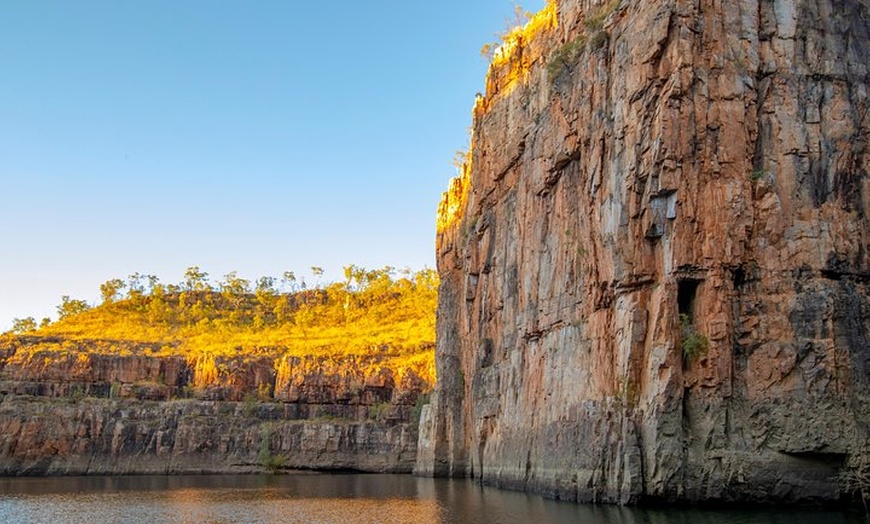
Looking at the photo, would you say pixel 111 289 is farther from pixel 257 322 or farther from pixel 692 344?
pixel 692 344

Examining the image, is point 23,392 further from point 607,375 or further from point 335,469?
point 607,375

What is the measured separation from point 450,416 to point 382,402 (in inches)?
1030

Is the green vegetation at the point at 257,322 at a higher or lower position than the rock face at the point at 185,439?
higher

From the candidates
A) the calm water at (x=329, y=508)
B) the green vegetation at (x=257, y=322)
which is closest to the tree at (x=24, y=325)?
the green vegetation at (x=257, y=322)

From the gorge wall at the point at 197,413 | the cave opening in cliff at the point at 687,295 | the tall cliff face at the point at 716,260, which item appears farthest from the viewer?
the gorge wall at the point at 197,413

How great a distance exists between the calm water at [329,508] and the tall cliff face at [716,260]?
2542 mm

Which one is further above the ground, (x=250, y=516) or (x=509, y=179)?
(x=509, y=179)

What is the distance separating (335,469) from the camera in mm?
96562

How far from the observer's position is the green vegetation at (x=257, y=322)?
11125cm

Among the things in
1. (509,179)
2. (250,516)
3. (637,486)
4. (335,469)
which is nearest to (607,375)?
(637,486)

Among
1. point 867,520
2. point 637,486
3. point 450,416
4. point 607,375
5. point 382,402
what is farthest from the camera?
point 382,402

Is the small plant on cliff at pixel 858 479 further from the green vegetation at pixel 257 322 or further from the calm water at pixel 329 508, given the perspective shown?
the green vegetation at pixel 257 322

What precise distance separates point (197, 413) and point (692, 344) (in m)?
73.8

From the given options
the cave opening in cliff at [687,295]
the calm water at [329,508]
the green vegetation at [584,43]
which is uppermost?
the green vegetation at [584,43]
